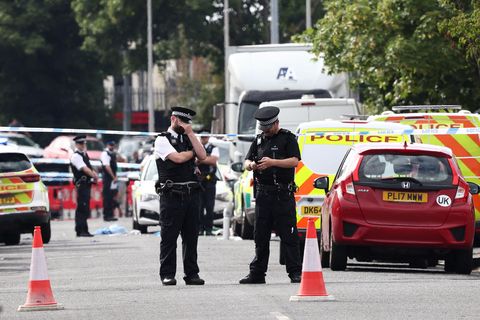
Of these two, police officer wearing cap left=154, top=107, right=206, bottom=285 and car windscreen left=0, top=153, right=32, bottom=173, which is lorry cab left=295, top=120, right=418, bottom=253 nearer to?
police officer wearing cap left=154, top=107, right=206, bottom=285

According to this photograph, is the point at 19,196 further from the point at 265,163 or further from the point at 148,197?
the point at 265,163

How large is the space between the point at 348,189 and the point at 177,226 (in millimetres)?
2334

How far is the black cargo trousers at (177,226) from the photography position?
16.7 meters

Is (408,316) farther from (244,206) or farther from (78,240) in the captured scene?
(78,240)

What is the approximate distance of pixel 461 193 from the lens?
712 inches

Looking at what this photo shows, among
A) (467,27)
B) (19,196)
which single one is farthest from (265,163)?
(19,196)

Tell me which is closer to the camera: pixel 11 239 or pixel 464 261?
pixel 464 261

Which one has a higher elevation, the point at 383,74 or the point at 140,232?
the point at 383,74

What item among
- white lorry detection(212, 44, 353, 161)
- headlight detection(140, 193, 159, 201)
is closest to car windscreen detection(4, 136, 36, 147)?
white lorry detection(212, 44, 353, 161)

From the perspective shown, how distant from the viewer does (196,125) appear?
72.1 meters

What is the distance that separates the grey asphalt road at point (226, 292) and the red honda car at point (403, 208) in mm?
307

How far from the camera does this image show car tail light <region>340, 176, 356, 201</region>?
59.4 ft

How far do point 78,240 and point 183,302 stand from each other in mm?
14187

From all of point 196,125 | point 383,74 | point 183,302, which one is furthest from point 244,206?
point 196,125
